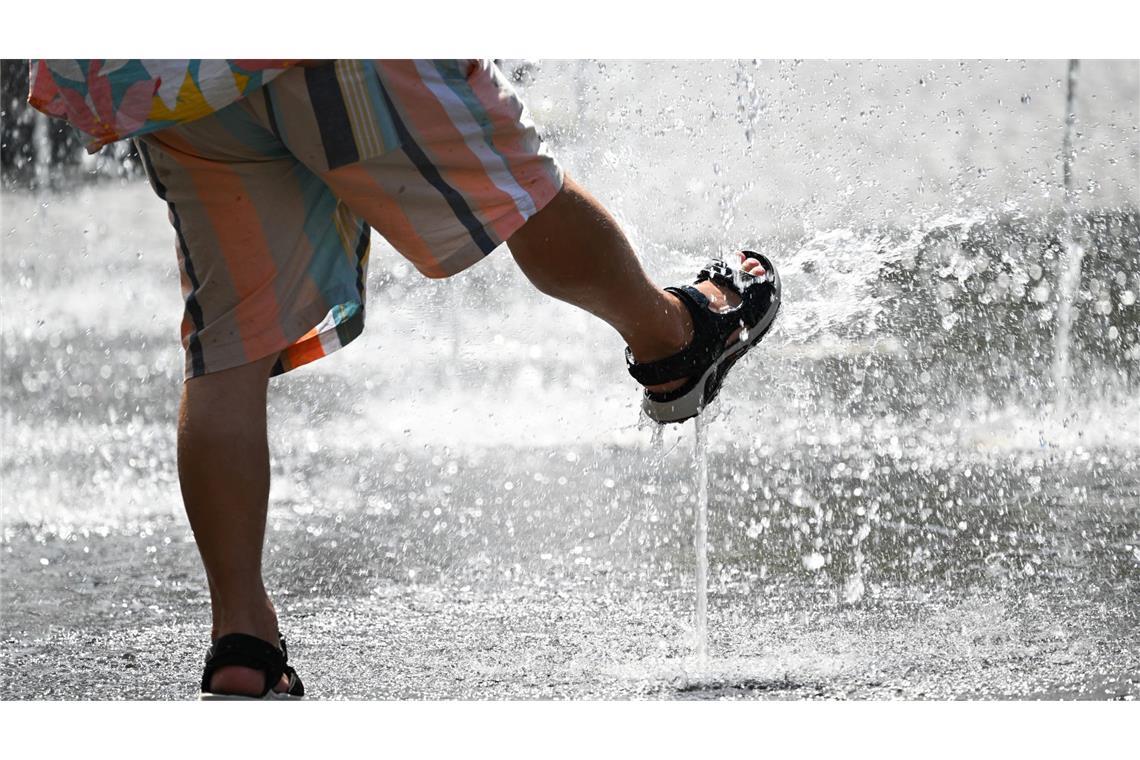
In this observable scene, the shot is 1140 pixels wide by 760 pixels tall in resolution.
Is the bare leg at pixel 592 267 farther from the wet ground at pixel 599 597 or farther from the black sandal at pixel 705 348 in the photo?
the wet ground at pixel 599 597

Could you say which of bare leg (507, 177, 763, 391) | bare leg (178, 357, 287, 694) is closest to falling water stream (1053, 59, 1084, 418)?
bare leg (507, 177, 763, 391)

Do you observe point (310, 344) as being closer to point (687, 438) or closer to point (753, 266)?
point (753, 266)

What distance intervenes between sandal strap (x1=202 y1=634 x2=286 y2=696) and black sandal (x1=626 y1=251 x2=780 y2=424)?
24.1 inches

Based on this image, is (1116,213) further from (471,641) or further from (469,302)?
(471,641)

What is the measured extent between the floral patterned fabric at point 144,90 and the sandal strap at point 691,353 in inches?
25.3

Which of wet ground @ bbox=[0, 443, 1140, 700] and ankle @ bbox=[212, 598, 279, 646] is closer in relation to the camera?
ankle @ bbox=[212, 598, 279, 646]

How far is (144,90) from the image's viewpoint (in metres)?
1.31

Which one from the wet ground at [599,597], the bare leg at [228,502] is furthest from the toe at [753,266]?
the bare leg at [228,502]

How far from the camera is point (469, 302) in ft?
11.2

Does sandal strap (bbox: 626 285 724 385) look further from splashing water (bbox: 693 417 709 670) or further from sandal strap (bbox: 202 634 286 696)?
sandal strap (bbox: 202 634 286 696)

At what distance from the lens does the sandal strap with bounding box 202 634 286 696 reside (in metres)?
1.34

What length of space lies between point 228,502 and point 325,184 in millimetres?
360

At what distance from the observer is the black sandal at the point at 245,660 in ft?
4.40

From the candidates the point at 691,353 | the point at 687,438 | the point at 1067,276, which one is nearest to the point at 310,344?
the point at 691,353
